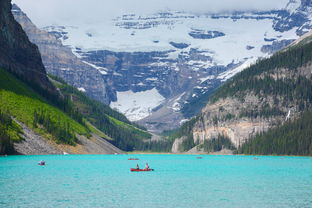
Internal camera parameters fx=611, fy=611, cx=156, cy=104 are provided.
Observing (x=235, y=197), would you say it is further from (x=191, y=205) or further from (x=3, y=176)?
(x=3, y=176)

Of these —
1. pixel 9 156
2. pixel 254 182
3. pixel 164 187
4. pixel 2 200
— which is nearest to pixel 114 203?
pixel 2 200

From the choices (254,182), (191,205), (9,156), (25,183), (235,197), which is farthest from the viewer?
(9,156)

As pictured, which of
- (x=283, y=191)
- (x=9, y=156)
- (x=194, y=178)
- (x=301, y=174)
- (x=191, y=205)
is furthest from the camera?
(x=9, y=156)

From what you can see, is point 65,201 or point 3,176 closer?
point 65,201

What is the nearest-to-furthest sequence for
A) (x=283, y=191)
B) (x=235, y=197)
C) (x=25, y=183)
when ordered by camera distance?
(x=235, y=197) → (x=283, y=191) → (x=25, y=183)

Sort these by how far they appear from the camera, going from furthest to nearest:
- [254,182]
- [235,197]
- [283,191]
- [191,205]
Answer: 1. [254,182]
2. [283,191]
3. [235,197]
4. [191,205]

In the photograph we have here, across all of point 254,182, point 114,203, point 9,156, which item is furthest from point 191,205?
point 9,156

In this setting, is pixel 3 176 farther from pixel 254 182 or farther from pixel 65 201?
pixel 254 182

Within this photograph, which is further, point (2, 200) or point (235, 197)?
point (235, 197)
